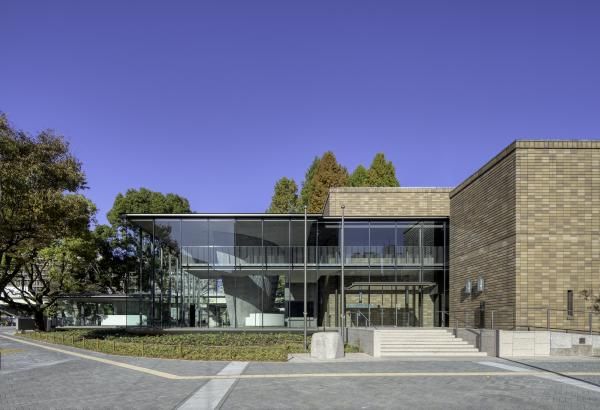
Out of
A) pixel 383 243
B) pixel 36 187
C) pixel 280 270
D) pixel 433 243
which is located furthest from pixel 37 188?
pixel 433 243

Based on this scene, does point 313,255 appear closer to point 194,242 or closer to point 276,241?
point 276,241

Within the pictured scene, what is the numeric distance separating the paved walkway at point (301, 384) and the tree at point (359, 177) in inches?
1793

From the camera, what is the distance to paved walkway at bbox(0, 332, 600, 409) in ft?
41.2

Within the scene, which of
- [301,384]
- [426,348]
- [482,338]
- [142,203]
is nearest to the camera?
[301,384]

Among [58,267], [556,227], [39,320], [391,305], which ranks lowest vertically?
[39,320]

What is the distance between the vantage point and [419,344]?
963 inches

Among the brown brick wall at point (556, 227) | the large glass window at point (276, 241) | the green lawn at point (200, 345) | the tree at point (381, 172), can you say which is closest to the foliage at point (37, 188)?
the green lawn at point (200, 345)

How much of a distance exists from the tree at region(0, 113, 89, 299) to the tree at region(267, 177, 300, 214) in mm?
42263

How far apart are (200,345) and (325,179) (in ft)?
141

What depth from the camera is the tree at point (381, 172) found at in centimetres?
6481

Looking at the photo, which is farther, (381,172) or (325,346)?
(381,172)

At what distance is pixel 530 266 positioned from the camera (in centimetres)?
2219

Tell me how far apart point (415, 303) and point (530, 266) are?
11.3 meters

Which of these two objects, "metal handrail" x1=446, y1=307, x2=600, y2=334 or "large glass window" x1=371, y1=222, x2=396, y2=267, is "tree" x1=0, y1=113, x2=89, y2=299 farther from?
"metal handrail" x1=446, y1=307, x2=600, y2=334
